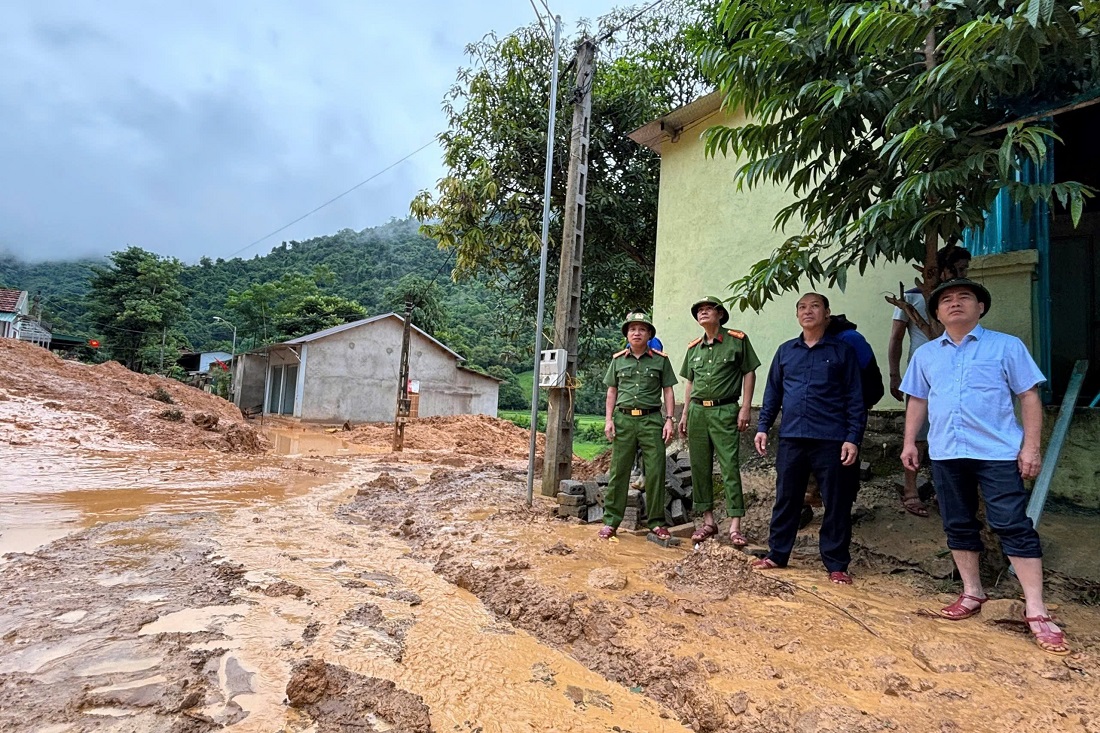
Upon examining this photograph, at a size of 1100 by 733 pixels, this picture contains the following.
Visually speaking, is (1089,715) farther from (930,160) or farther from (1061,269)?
(1061,269)

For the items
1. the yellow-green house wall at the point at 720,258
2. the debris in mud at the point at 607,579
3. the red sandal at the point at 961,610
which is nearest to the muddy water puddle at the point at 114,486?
the debris in mud at the point at 607,579

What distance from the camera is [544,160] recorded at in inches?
409

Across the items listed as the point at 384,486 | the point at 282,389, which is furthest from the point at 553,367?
the point at 282,389

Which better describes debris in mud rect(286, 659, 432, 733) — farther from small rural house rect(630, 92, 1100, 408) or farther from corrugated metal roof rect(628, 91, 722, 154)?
corrugated metal roof rect(628, 91, 722, 154)

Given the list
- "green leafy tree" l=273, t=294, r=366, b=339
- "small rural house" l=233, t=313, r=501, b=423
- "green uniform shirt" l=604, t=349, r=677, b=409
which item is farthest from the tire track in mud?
"green leafy tree" l=273, t=294, r=366, b=339

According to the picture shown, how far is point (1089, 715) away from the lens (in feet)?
6.45

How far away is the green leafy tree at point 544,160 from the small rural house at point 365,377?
1387cm

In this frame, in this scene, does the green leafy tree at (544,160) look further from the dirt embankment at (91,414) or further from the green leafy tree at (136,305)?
the green leafy tree at (136,305)

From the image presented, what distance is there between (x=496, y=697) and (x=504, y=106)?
9905 millimetres

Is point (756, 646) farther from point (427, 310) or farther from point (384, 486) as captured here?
point (427, 310)

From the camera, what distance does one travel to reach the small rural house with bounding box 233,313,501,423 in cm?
2389

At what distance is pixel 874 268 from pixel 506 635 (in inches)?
180

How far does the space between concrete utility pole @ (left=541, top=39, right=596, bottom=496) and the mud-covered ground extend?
1.81m

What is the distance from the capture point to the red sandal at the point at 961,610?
2.83 meters
